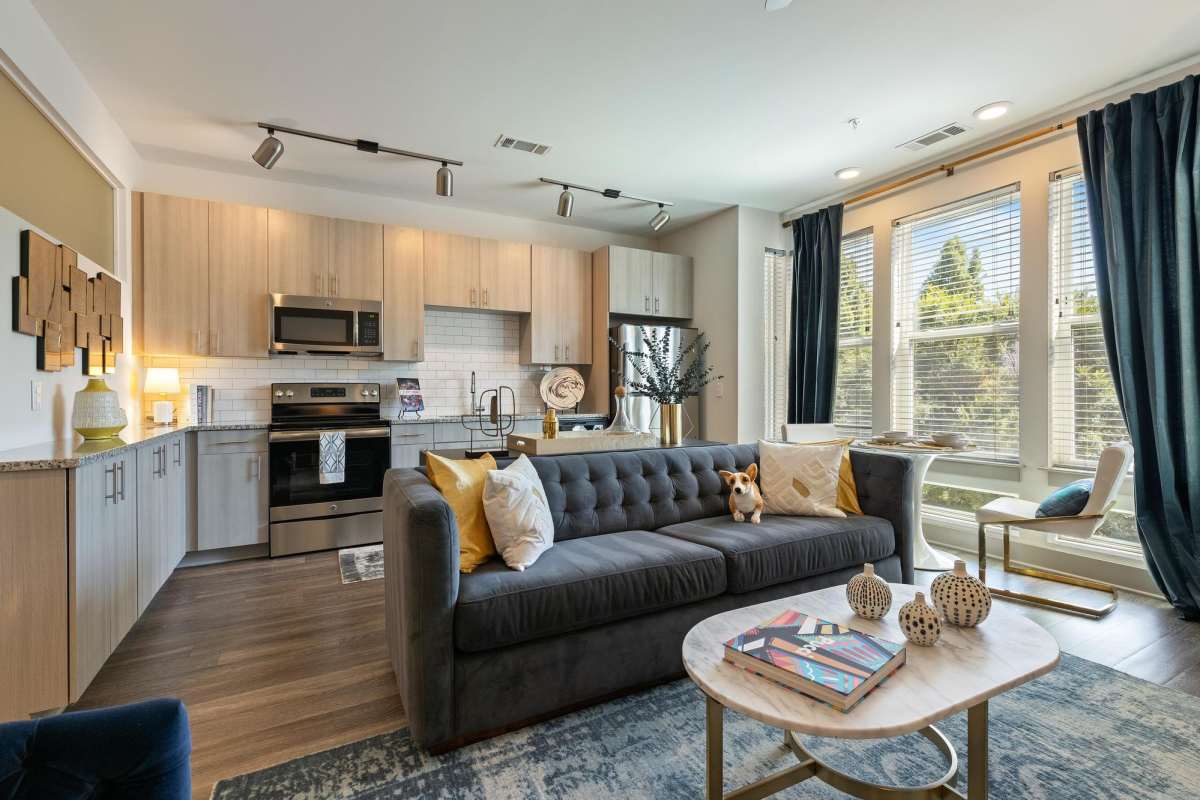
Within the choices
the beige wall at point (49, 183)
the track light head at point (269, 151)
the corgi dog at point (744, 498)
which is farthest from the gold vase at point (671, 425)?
the beige wall at point (49, 183)

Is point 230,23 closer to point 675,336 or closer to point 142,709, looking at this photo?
point 142,709

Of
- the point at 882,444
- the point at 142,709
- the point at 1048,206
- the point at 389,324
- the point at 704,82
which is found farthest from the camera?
the point at 389,324

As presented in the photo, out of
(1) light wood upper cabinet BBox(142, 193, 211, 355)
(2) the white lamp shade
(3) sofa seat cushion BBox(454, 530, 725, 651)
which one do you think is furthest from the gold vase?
(2) the white lamp shade

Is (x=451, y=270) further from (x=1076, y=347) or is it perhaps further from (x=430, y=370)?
(x=1076, y=347)

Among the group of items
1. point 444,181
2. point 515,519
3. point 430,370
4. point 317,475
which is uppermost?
point 444,181

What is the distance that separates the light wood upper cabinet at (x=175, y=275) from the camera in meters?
3.81

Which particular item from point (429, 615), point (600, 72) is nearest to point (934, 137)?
point (600, 72)

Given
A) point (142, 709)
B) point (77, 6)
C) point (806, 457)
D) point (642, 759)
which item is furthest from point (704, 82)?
point (142, 709)

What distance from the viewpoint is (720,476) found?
3.06 metres

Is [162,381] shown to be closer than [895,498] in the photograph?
No

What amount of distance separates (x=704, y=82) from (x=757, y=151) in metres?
1.01

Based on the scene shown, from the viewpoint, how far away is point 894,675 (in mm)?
1355

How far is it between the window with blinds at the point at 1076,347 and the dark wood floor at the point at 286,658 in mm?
907

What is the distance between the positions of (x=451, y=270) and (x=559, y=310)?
1037mm
